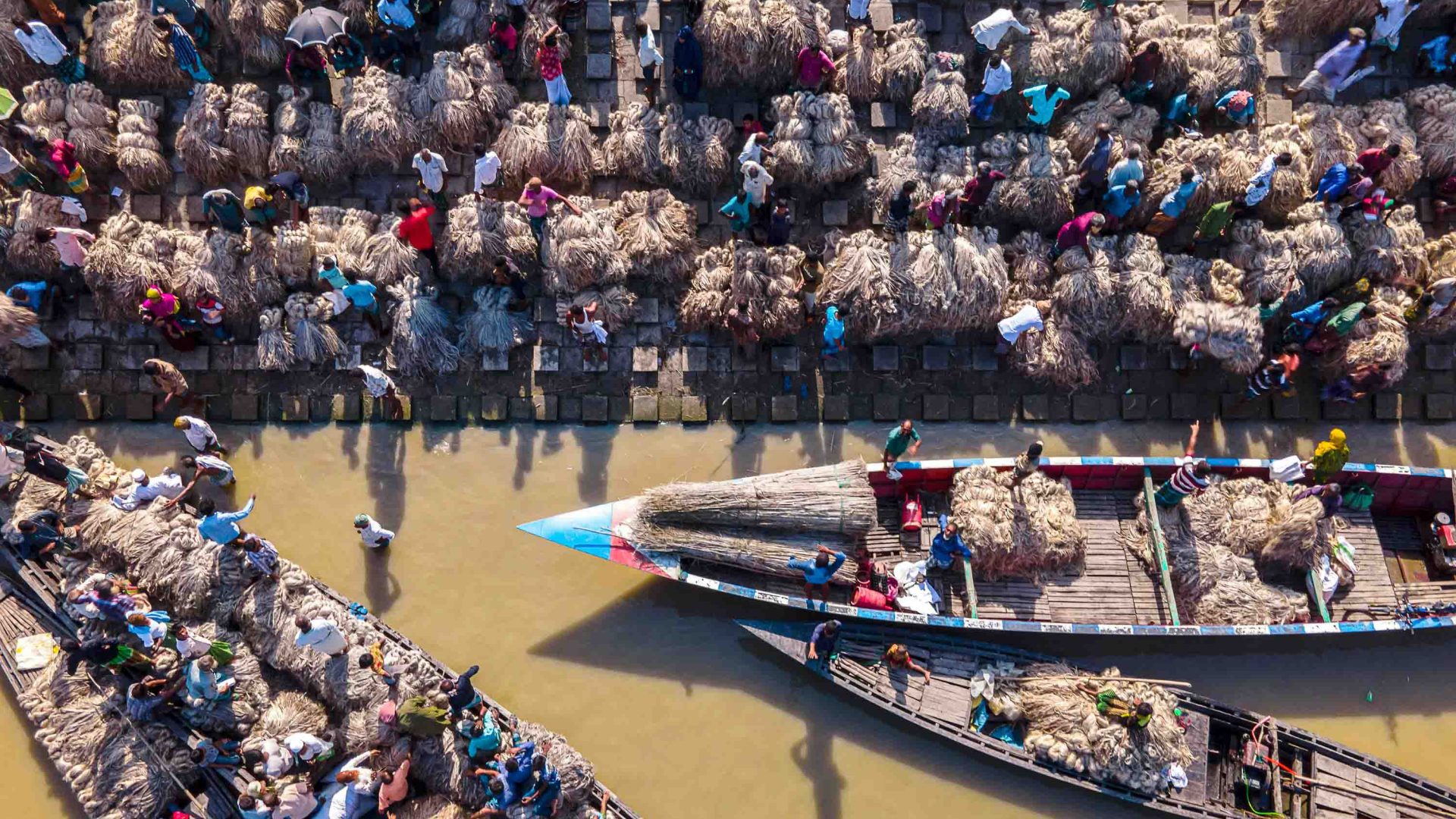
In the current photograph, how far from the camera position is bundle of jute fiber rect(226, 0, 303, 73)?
51.8ft

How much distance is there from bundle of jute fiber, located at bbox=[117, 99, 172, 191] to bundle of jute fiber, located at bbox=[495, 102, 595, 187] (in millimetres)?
6176

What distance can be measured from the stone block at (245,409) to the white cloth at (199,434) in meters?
0.62

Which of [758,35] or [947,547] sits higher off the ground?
[758,35]

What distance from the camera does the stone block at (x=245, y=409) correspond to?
15742 millimetres

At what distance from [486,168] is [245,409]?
20.1 feet

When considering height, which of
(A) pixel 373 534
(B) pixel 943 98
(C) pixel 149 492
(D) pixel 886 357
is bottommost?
(A) pixel 373 534

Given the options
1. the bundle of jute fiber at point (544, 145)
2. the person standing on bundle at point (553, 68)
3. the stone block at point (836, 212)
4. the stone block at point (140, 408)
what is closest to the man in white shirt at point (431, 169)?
the bundle of jute fiber at point (544, 145)

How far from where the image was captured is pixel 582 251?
603 inches

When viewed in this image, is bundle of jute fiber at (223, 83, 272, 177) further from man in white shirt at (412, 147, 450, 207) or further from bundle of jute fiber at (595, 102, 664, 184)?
bundle of jute fiber at (595, 102, 664, 184)

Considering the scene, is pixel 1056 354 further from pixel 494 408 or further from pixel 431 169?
pixel 431 169

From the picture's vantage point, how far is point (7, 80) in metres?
16.0

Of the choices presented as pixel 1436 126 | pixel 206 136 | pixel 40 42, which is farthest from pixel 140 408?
pixel 1436 126

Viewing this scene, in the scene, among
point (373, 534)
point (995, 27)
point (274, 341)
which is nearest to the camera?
point (373, 534)

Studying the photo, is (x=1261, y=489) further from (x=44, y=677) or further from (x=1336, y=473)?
(x=44, y=677)
